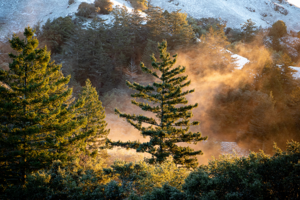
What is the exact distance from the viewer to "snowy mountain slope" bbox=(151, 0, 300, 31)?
2606 inches

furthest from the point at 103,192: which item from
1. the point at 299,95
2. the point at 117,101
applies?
the point at 299,95

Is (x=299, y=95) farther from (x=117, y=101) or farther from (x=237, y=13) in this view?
(x=237, y=13)

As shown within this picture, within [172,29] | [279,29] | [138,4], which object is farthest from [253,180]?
[279,29]

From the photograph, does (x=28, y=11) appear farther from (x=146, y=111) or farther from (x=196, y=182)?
(x=196, y=182)

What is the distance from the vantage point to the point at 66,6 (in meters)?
54.6

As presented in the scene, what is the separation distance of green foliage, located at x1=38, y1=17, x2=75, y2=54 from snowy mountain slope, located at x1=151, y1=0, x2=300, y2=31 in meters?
42.8

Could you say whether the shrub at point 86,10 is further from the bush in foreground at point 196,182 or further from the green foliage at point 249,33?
the bush in foreground at point 196,182

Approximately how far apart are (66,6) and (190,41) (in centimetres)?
4301

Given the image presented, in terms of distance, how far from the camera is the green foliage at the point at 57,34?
40469 millimetres

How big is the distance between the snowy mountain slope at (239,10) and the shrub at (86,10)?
104ft

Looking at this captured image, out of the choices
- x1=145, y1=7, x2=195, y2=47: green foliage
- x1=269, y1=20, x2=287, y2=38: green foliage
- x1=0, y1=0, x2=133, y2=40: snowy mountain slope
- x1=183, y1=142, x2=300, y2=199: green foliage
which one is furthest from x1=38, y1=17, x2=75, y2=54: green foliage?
x1=269, y1=20, x2=287, y2=38: green foliage

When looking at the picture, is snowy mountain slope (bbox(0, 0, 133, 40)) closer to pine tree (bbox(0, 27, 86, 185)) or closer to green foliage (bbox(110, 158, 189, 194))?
pine tree (bbox(0, 27, 86, 185))

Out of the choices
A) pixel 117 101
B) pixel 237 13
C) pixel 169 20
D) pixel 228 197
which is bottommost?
pixel 117 101

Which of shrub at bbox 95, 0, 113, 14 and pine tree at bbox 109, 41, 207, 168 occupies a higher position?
shrub at bbox 95, 0, 113, 14
